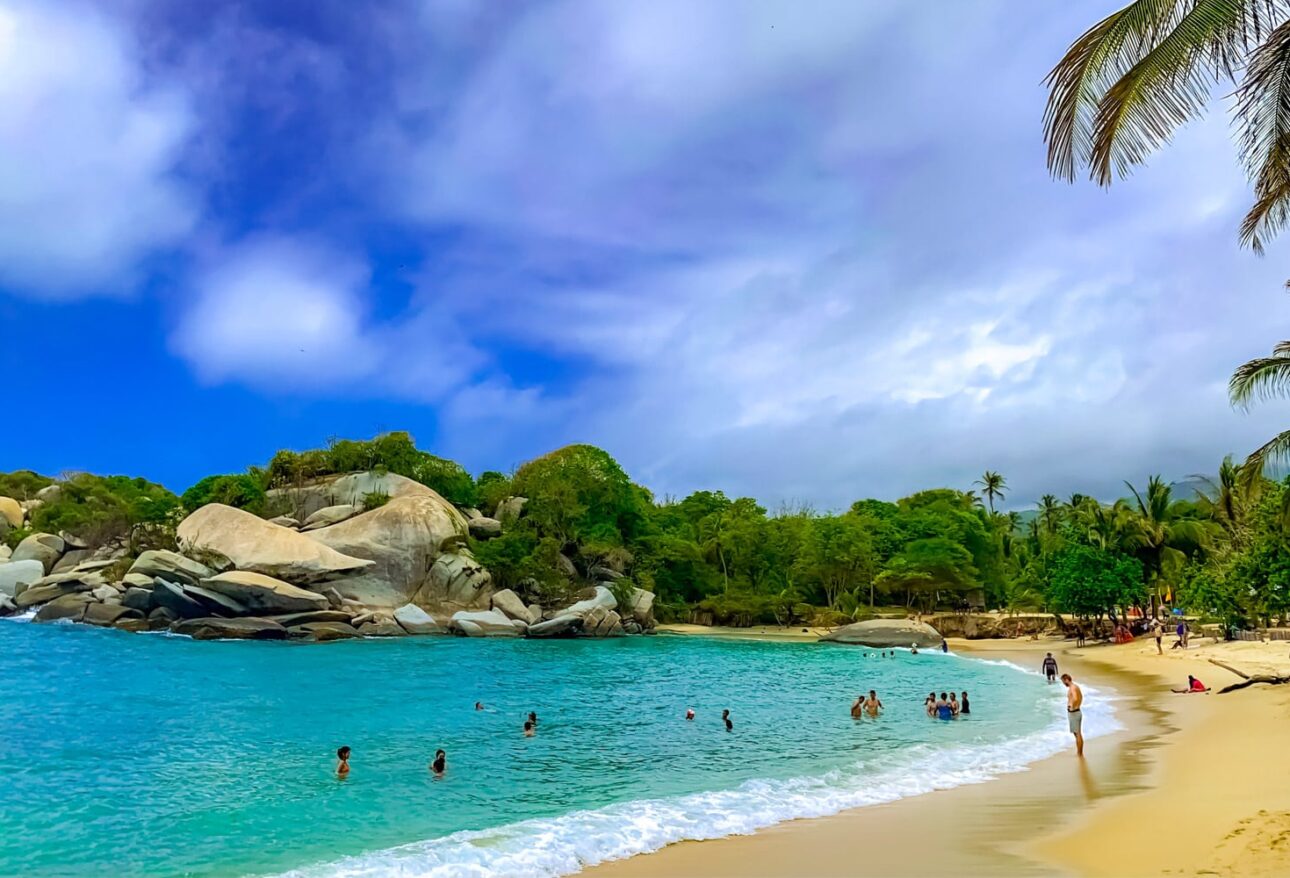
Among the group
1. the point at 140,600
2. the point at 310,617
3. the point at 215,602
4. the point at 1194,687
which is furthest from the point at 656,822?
the point at 140,600

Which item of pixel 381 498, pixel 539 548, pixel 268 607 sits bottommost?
pixel 268 607

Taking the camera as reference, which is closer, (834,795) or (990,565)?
(834,795)

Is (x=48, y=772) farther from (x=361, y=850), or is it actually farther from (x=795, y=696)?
(x=795, y=696)

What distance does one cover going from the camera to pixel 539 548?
60844 millimetres

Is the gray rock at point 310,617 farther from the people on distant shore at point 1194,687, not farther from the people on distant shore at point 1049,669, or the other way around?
the people on distant shore at point 1194,687

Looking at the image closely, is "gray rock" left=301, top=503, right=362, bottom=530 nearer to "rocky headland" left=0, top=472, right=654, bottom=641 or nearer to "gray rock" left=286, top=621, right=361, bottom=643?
"rocky headland" left=0, top=472, right=654, bottom=641

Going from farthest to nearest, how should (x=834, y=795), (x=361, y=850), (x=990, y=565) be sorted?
(x=990, y=565) < (x=834, y=795) < (x=361, y=850)

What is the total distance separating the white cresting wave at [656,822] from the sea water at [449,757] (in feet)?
0.17

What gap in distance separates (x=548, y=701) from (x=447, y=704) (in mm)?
3243

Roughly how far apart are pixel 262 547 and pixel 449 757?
39.1 metres

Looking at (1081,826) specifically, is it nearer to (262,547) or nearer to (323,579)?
(323,579)

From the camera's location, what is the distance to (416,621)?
53125 millimetres

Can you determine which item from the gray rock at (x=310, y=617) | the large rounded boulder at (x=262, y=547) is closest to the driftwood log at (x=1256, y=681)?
the gray rock at (x=310, y=617)

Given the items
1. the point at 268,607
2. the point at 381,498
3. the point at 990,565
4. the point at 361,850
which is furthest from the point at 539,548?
the point at 361,850
